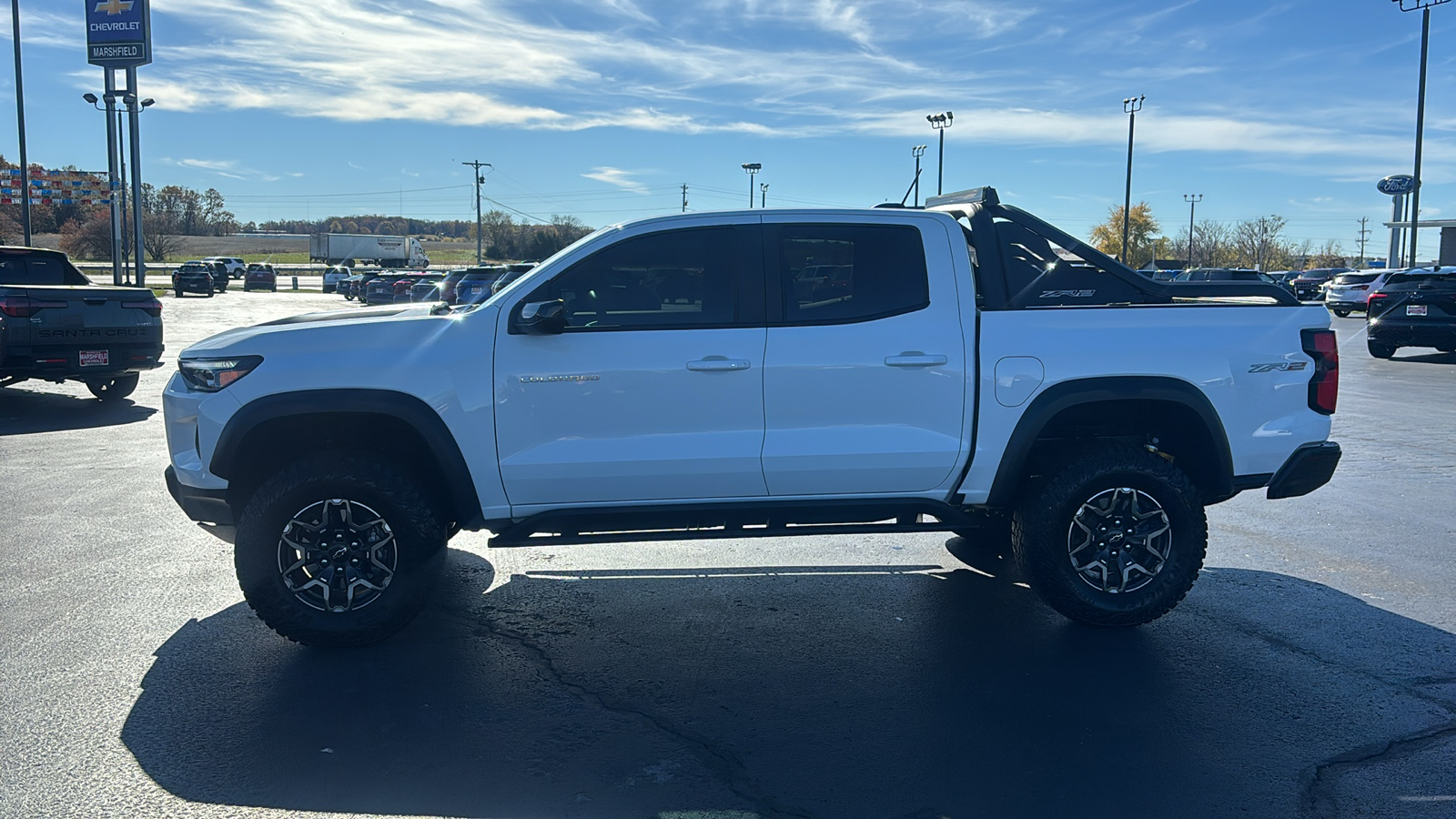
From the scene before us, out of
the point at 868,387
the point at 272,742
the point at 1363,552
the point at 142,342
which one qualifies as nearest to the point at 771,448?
the point at 868,387

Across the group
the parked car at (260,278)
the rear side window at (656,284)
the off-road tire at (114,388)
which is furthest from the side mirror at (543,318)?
the parked car at (260,278)

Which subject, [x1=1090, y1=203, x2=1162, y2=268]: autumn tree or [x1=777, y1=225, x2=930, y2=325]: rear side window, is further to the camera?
[x1=1090, y1=203, x2=1162, y2=268]: autumn tree

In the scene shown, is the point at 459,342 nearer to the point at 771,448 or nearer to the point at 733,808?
the point at 771,448

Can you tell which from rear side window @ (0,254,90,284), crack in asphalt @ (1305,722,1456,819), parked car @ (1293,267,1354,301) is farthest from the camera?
parked car @ (1293,267,1354,301)

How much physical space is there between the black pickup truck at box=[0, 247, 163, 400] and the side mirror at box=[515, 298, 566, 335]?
9585 mm

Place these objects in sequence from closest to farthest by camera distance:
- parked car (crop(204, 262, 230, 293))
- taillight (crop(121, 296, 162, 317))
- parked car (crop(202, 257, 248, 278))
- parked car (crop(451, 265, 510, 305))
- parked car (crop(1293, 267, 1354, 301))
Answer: taillight (crop(121, 296, 162, 317)), parked car (crop(451, 265, 510, 305)), parked car (crop(1293, 267, 1354, 301)), parked car (crop(204, 262, 230, 293)), parked car (crop(202, 257, 248, 278))

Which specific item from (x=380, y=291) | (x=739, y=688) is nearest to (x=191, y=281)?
(x=380, y=291)

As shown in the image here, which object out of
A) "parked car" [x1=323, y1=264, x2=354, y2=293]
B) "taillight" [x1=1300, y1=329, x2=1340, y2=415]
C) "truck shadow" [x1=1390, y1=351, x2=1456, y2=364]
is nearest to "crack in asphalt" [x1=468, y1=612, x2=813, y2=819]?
"taillight" [x1=1300, y1=329, x2=1340, y2=415]

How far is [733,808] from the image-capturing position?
3.51 m

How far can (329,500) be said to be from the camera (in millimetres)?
4879

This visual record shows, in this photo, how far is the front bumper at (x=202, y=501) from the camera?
5.00m

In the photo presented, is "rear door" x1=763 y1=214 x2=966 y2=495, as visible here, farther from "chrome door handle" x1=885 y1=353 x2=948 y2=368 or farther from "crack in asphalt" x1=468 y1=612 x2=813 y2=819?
"crack in asphalt" x1=468 y1=612 x2=813 y2=819

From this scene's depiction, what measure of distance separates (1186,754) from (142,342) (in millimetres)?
12380

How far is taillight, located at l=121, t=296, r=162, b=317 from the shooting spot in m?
12.6
